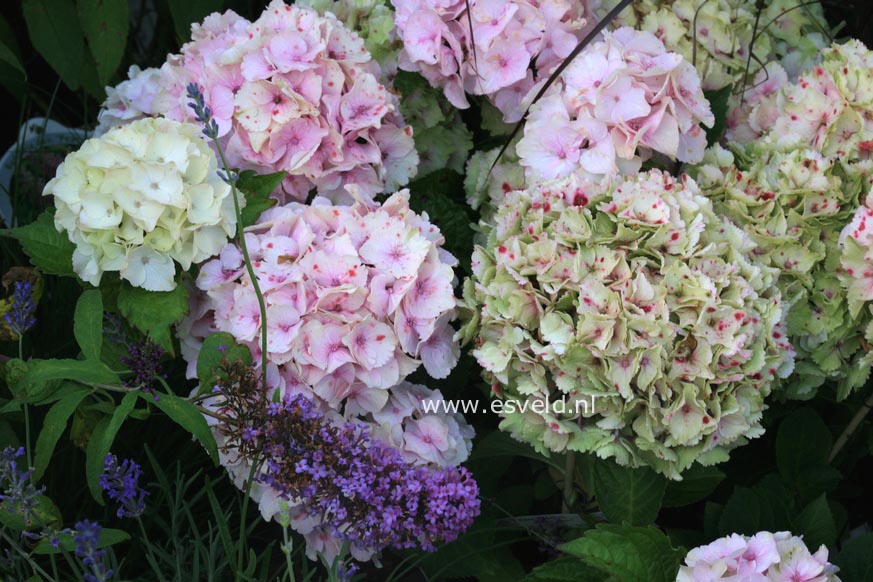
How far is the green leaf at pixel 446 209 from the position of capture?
1647 millimetres

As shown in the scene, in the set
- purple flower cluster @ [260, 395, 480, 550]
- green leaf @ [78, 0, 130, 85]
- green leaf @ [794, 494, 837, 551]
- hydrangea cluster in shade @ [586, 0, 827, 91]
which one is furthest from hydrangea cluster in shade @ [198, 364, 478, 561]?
green leaf @ [78, 0, 130, 85]

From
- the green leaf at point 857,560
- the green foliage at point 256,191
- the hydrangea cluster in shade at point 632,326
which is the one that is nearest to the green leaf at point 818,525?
the green leaf at point 857,560

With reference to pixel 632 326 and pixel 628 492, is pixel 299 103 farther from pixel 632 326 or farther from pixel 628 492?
pixel 628 492

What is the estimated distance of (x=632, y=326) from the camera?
126 cm

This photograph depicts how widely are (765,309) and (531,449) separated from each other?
41 centimetres

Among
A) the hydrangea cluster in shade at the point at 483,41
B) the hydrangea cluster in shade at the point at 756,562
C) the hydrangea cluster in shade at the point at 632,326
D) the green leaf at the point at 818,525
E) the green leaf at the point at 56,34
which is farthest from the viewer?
the green leaf at the point at 56,34

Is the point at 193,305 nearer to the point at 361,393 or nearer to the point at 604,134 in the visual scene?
the point at 361,393

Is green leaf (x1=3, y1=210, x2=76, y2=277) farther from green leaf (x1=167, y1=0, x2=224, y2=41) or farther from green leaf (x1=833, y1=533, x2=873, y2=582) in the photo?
green leaf (x1=833, y1=533, x2=873, y2=582)

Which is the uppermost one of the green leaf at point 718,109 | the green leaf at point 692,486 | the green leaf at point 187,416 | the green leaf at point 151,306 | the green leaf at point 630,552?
the green leaf at point 718,109

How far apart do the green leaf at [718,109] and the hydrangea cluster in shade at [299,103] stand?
464mm

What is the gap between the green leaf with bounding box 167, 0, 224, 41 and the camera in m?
2.06

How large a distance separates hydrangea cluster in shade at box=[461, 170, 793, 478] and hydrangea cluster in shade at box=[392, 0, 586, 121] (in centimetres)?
29

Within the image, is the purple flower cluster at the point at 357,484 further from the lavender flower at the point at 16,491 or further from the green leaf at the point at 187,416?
the lavender flower at the point at 16,491

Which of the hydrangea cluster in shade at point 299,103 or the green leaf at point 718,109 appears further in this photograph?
the green leaf at point 718,109
